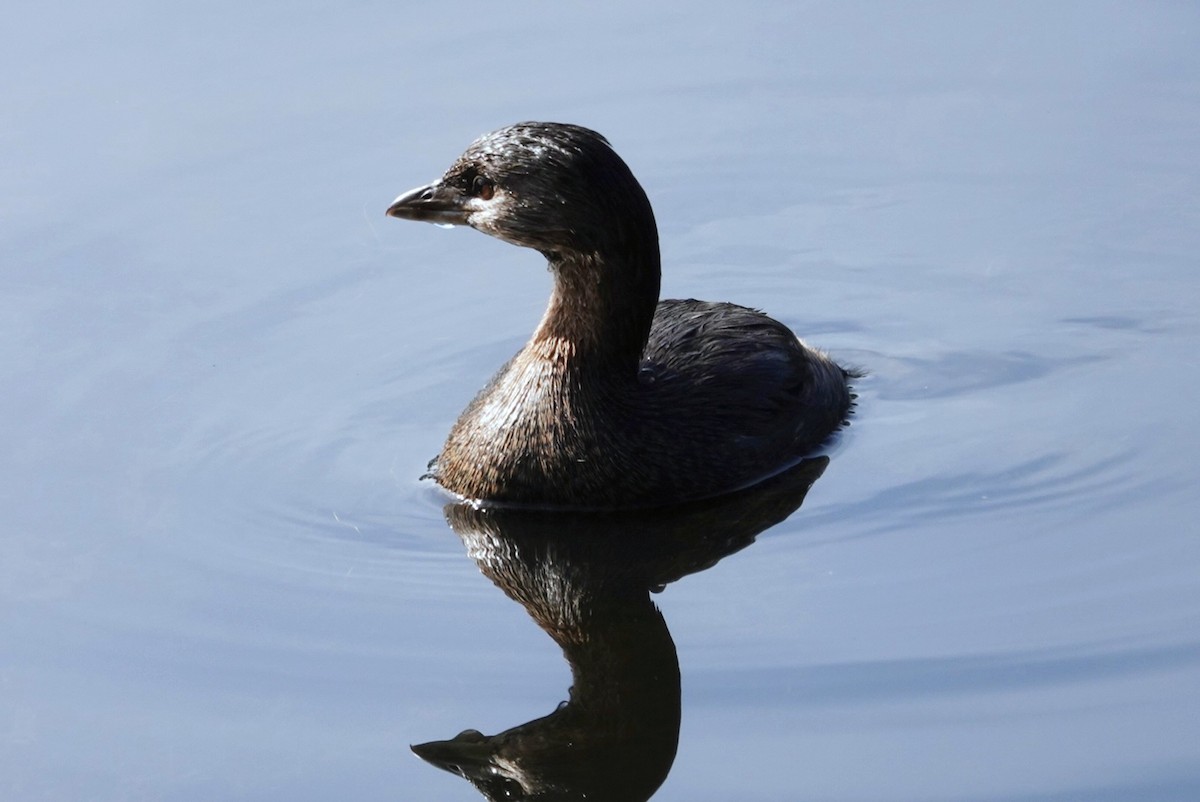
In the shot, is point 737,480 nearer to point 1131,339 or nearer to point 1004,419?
point 1004,419

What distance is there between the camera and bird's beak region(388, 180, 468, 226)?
332 inches

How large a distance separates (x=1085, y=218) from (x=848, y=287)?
55.4 inches

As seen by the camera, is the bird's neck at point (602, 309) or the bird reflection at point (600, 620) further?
the bird's neck at point (602, 309)

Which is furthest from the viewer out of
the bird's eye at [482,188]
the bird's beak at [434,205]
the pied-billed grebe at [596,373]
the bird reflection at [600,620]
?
the bird's beak at [434,205]

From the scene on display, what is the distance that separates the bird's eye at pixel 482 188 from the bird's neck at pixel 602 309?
1.15 feet

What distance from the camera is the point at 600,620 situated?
307 inches

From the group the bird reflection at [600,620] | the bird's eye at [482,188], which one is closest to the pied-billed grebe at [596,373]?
the bird's eye at [482,188]

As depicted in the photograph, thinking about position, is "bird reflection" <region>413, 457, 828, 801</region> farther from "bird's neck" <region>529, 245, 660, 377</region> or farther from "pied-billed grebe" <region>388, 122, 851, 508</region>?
"bird's neck" <region>529, 245, 660, 377</region>

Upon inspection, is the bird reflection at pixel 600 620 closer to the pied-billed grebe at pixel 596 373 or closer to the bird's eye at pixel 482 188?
the pied-billed grebe at pixel 596 373

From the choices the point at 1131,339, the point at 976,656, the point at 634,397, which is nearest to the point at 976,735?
the point at 976,656

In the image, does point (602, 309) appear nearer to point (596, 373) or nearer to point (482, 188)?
point (596, 373)

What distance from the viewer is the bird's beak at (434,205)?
8438 millimetres

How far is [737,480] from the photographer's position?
8.68 metres

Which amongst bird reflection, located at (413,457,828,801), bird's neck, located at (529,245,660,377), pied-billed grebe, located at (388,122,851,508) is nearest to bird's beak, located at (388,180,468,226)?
pied-billed grebe, located at (388,122,851,508)
